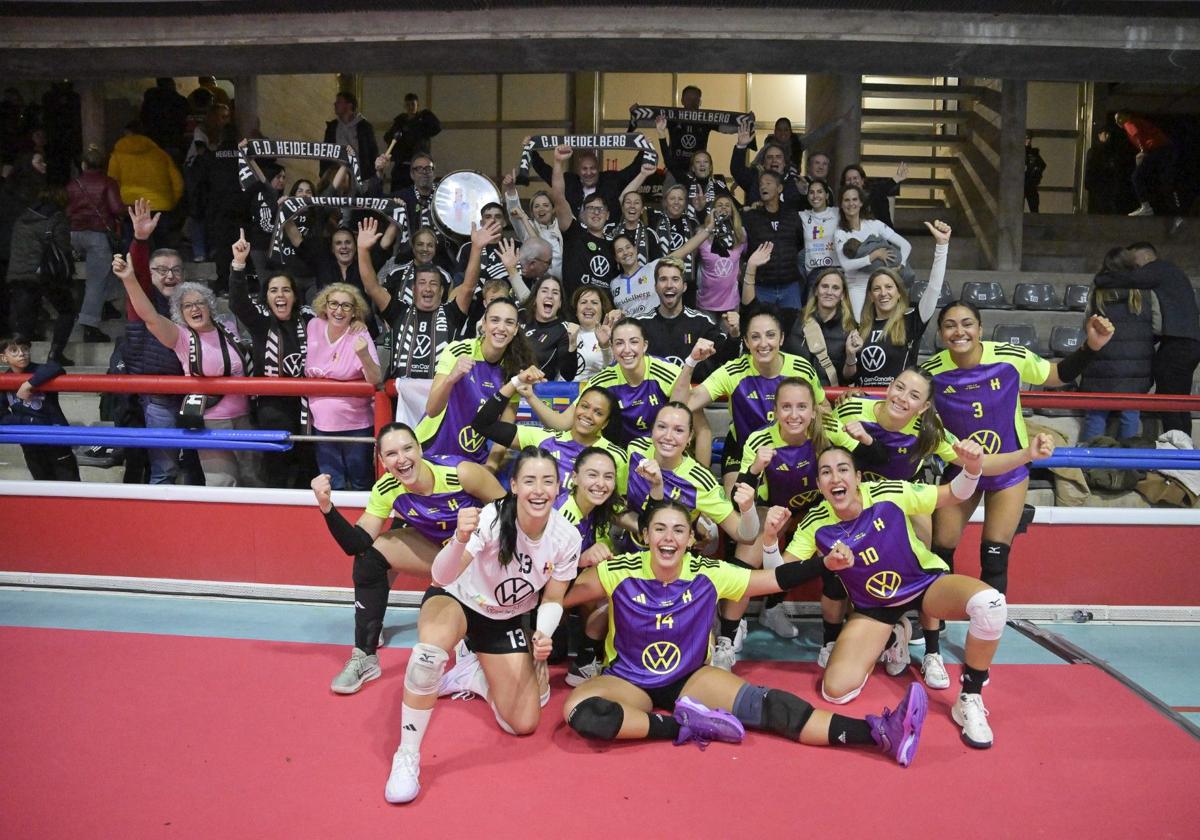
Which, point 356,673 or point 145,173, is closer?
point 356,673

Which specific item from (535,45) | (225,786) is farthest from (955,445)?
(535,45)

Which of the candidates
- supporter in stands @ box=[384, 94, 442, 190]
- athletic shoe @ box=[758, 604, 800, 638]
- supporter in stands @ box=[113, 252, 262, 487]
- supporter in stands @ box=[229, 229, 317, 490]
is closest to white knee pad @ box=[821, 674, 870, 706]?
athletic shoe @ box=[758, 604, 800, 638]

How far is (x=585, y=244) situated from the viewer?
6371 mm

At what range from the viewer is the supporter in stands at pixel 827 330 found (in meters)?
5.21

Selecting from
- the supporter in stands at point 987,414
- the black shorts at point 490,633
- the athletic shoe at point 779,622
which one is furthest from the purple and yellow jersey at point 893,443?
the black shorts at point 490,633

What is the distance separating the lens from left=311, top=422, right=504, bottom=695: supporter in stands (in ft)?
13.8

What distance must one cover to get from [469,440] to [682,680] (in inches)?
63.4

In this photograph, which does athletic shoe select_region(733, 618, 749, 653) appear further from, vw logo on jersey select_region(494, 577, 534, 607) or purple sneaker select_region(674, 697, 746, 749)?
vw logo on jersey select_region(494, 577, 534, 607)

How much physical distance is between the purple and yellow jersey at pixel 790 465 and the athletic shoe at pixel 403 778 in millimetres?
1972

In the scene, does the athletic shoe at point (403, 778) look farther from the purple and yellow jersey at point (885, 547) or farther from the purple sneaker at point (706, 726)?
the purple and yellow jersey at point (885, 547)

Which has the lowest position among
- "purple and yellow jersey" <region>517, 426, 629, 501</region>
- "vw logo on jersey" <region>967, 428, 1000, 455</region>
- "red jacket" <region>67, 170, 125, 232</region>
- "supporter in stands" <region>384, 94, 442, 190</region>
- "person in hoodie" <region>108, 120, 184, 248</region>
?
"purple and yellow jersey" <region>517, 426, 629, 501</region>

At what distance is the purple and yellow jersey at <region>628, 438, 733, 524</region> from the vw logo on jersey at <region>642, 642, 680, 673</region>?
701mm

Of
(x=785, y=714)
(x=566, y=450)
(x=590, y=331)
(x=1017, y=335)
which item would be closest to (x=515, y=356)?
(x=566, y=450)

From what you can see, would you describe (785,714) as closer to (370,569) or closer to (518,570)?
(518,570)
